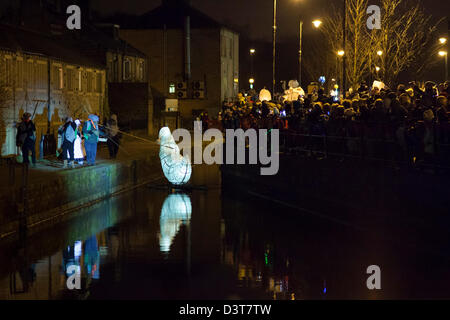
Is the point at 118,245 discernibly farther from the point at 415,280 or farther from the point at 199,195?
the point at 199,195

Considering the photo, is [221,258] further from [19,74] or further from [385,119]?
[19,74]

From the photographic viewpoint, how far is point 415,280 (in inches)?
→ 569

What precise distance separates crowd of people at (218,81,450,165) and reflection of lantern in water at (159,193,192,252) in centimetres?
383

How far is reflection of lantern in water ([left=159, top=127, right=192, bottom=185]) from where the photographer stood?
28.6 m

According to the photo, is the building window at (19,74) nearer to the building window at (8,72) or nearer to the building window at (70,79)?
the building window at (8,72)

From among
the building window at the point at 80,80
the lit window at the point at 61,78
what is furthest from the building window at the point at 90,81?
the lit window at the point at 61,78

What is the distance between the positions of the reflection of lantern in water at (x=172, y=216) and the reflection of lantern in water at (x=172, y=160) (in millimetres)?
725

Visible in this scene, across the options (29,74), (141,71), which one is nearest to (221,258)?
(29,74)

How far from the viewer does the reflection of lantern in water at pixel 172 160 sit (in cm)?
2864

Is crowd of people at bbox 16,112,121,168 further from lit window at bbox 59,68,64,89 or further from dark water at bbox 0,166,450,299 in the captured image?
lit window at bbox 59,68,64,89

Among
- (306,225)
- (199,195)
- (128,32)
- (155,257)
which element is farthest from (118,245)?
(128,32)

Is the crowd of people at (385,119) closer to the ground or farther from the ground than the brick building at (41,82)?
closer to the ground

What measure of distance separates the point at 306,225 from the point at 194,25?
238ft

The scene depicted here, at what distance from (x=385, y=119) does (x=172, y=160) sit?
11.0m
